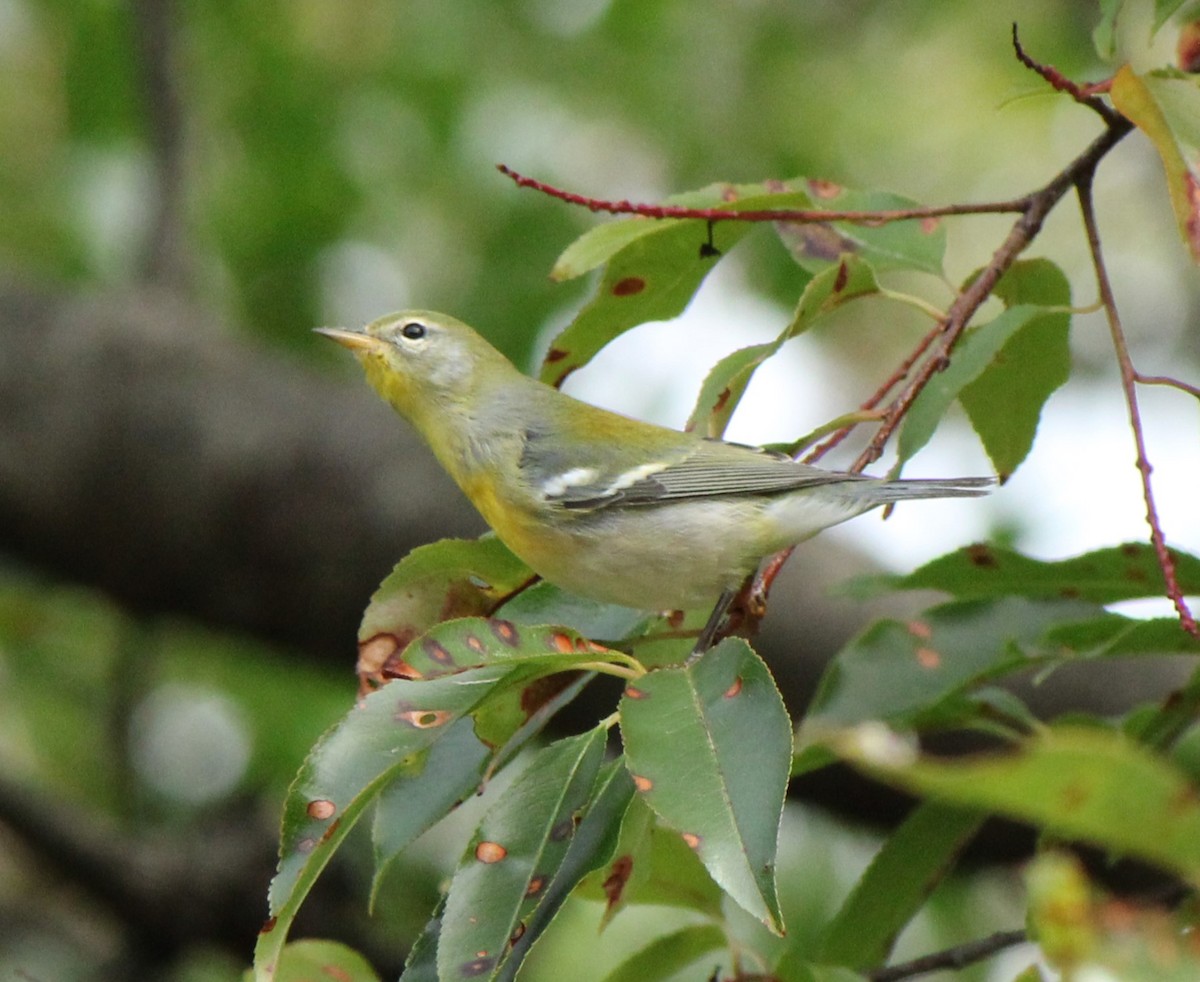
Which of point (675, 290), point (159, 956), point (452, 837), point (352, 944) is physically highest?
point (675, 290)

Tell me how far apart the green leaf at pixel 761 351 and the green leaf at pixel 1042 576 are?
0.35 m

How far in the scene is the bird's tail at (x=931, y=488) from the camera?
2469 mm

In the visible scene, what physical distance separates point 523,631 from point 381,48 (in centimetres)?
428

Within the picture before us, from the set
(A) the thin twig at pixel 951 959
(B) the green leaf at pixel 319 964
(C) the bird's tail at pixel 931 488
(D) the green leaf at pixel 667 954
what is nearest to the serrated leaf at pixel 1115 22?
(C) the bird's tail at pixel 931 488

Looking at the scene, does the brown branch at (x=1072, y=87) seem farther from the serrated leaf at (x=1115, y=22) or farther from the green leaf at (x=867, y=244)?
the green leaf at (x=867, y=244)

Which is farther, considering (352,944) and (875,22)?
(875,22)

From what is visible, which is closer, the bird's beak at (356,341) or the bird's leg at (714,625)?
the bird's leg at (714,625)

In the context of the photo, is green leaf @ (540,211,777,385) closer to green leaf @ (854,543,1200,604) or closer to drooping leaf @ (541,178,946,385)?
drooping leaf @ (541,178,946,385)

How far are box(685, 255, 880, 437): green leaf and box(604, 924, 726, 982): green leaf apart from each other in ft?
2.45

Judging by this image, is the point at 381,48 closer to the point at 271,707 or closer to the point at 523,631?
the point at 271,707

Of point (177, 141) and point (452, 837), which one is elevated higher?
point (177, 141)

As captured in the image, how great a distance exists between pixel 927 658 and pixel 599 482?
757 millimetres

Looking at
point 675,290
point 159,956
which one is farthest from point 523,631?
point 159,956

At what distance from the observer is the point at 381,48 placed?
561 cm
